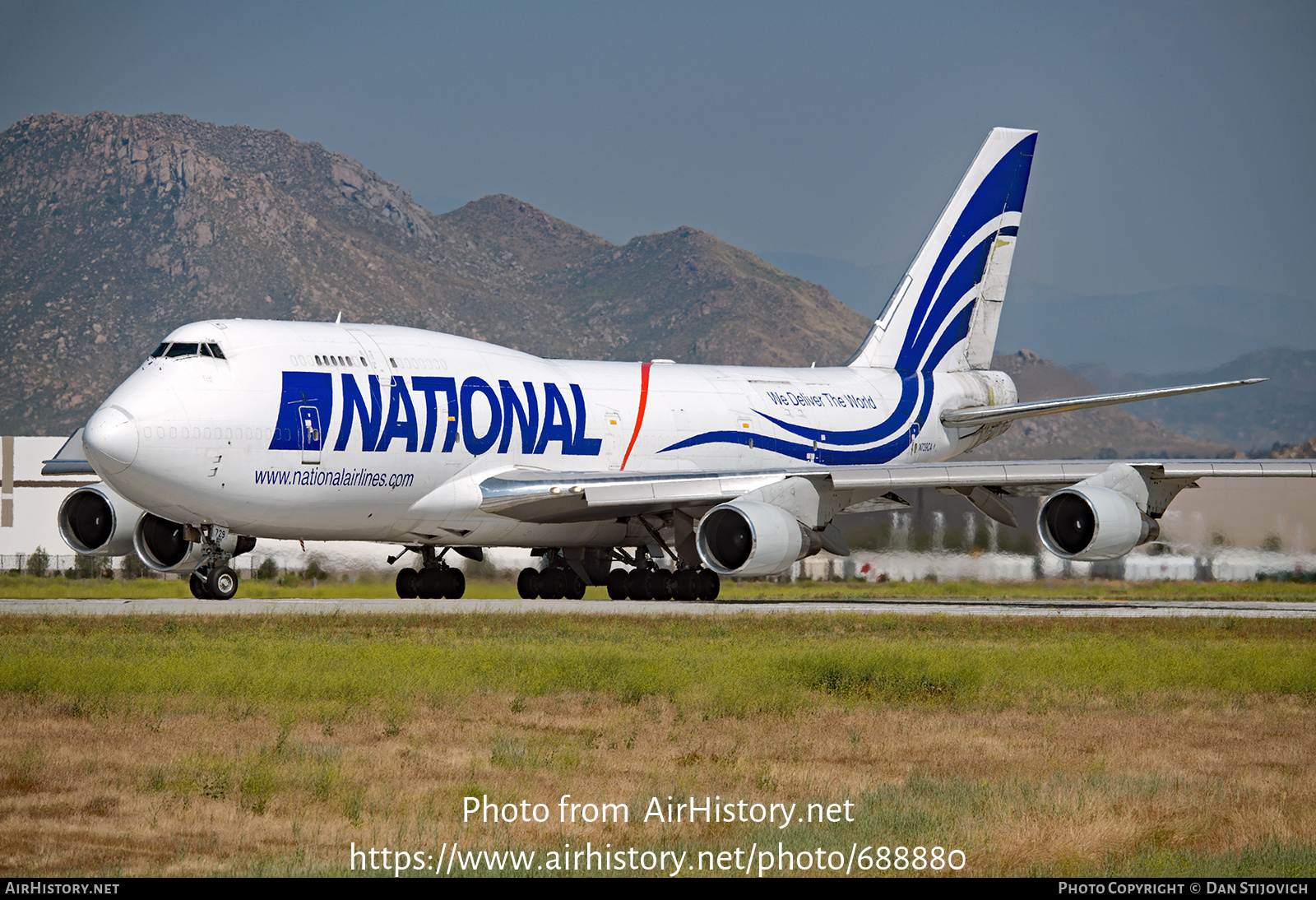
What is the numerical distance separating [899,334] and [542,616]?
49.6 ft

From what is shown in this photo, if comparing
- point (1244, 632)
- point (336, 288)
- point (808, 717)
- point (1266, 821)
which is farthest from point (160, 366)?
point (336, 288)

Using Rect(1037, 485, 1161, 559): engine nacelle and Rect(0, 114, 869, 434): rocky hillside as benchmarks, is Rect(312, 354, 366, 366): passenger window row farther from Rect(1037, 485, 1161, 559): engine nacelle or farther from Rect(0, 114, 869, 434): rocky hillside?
Rect(0, 114, 869, 434): rocky hillside

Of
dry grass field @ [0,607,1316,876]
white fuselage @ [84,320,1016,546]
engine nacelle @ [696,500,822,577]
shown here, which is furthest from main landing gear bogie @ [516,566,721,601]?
dry grass field @ [0,607,1316,876]

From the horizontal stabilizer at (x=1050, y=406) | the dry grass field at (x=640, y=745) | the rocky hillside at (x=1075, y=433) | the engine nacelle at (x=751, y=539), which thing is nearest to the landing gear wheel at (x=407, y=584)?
the engine nacelle at (x=751, y=539)

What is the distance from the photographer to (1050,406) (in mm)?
29297

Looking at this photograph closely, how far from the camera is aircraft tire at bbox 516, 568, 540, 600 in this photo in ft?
90.6

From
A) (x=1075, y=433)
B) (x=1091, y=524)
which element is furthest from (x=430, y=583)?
(x=1075, y=433)

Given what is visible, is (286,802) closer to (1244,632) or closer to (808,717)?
(808,717)

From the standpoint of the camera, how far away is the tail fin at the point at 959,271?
33.2 metres

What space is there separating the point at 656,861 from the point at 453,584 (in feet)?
64.3

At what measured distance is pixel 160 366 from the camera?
21125 millimetres

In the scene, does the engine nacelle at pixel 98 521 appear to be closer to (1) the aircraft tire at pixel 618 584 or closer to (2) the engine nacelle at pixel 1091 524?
(1) the aircraft tire at pixel 618 584

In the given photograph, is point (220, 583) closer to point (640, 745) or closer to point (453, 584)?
point (453, 584)

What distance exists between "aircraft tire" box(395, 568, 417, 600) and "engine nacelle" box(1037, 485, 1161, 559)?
10688 millimetres
